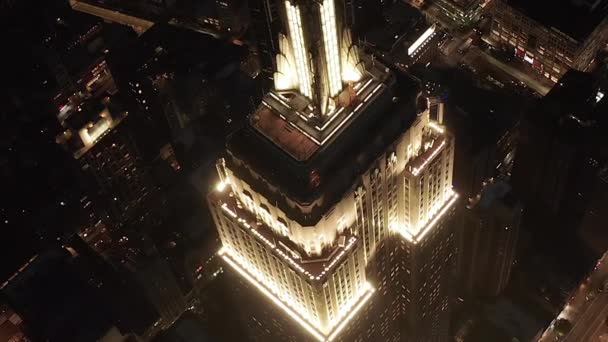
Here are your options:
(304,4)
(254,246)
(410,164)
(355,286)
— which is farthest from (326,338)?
(304,4)

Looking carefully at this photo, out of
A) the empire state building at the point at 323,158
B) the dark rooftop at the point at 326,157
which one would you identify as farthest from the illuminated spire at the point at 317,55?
the dark rooftop at the point at 326,157

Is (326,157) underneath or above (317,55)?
underneath

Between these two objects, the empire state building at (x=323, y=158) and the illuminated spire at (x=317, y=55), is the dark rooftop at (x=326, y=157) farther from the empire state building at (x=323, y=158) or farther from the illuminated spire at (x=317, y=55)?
the illuminated spire at (x=317, y=55)

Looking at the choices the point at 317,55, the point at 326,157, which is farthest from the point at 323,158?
the point at 317,55

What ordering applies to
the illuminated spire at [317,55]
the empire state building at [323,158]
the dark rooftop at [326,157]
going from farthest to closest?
the dark rooftop at [326,157]
the empire state building at [323,158]
the illuminated spire at [317,55]

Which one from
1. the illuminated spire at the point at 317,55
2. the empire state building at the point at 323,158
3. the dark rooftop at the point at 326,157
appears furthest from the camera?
the dark rooftop at the point at 326,157

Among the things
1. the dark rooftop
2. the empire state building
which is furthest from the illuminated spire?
the dark rooftop

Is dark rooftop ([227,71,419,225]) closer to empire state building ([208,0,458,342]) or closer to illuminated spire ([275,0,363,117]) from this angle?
empire state building ([208,0,458,342])

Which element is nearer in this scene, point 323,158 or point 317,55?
point 317,55

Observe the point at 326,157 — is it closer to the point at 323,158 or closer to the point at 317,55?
the point at 323,158
